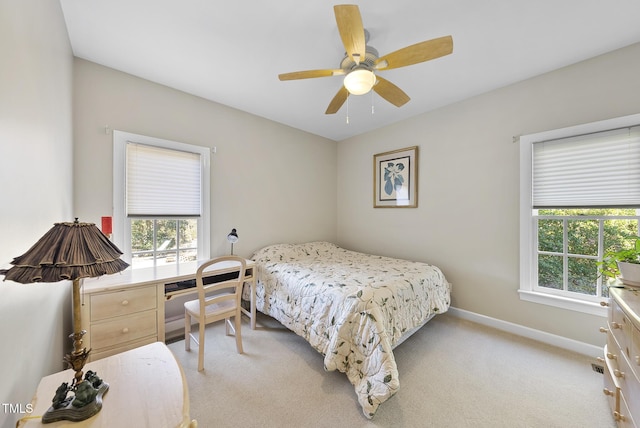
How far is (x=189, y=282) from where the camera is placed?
7.38ft

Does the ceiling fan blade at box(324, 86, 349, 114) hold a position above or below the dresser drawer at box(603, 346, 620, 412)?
above

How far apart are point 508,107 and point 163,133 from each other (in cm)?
367

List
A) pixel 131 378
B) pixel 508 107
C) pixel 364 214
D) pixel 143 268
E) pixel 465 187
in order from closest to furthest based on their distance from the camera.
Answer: pixel 131 378
pixel 143 268
pixel 508 107
pixel 465 187
pixel 364 214

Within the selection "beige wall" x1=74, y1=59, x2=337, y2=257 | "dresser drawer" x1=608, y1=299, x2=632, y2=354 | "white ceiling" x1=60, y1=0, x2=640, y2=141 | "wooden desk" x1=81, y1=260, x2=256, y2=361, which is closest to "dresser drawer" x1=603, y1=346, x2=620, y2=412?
"dresser drawer" x1=608, y1=299, x2=632, y2=354

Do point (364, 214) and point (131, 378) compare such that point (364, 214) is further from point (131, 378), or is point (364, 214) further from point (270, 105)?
point (131, 378)

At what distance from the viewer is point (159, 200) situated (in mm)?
2572

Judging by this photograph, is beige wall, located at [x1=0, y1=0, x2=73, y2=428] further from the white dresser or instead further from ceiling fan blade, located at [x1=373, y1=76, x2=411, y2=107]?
the white dresser

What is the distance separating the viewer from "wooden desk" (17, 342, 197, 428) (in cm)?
78

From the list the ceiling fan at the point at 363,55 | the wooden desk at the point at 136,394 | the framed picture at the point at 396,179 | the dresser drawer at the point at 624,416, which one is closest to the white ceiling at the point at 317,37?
the ceiling fan at the point at 363,55

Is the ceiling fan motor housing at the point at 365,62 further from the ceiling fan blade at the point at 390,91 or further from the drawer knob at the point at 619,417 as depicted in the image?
the drawer knob at the point at 619,417

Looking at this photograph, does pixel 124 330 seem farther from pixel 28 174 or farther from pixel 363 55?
pixel 363 55

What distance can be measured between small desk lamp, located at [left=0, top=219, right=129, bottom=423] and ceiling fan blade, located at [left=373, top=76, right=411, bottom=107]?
201 centimetres

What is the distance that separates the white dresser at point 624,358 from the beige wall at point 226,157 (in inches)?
127

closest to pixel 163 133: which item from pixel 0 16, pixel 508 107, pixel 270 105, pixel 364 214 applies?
pixel 270 105
